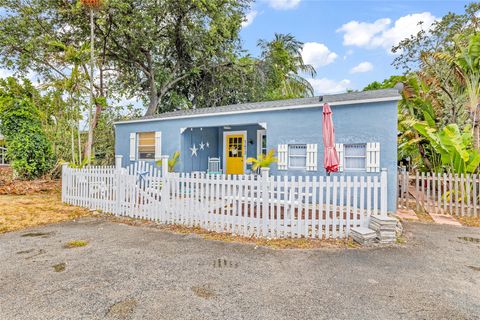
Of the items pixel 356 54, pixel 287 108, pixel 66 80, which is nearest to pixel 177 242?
pixel 287 108

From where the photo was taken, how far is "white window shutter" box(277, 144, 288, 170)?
29.0ft

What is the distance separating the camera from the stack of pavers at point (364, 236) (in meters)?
4.58

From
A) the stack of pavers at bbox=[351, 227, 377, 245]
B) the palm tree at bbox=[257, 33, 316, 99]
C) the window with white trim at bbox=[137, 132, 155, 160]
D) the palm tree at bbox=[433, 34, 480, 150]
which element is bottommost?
the stack of pavers at bbox=[351, 227, 377, 245]

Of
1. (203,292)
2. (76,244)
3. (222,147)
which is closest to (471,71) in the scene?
(222,147)

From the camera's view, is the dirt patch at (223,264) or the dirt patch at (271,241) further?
the dirt patch at (271,241)

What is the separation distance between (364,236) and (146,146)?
33.1 ft

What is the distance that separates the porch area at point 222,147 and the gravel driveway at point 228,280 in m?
6.67

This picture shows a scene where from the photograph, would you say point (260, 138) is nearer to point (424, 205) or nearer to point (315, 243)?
point (424, 205)

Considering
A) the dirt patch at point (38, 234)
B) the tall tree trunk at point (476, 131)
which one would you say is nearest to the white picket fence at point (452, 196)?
the tall tree trunk at point (476, 131)

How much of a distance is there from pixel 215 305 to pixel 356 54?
20.1m

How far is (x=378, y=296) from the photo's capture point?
296cm

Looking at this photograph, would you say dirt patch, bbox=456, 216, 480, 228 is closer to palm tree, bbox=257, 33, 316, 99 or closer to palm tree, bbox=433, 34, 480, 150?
palm tree, bbox=433, 34, 480, 150

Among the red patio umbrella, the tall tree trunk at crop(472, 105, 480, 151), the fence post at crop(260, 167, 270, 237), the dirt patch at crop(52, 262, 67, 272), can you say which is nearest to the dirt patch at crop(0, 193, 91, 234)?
the dirt patch at crop(52, 262, 67, 272)

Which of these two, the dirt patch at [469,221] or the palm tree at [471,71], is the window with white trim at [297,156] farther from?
the palm tree at [471,71]
